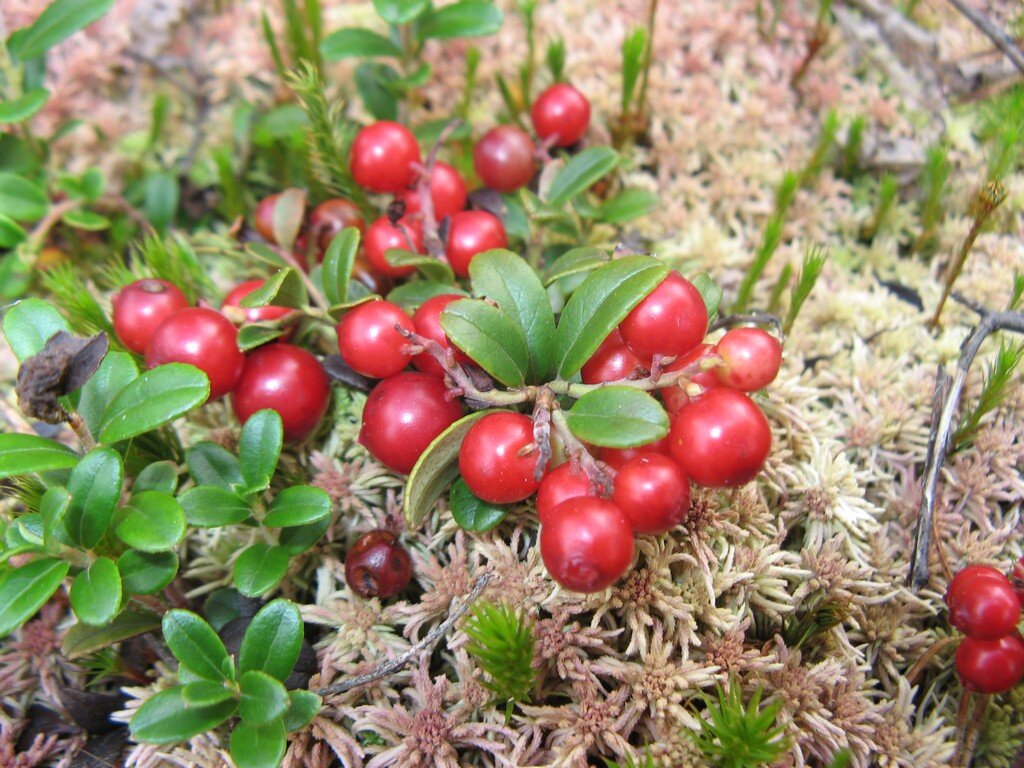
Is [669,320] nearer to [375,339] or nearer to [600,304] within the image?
[600,304]

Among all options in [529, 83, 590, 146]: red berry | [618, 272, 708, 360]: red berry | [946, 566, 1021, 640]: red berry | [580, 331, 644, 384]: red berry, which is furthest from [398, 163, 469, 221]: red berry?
[946, 566, 1021, 640]: red berry

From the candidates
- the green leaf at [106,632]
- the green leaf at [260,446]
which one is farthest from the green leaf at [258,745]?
the green leaf at [260,446]

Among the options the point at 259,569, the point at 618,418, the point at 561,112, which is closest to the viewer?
the point at 618,418

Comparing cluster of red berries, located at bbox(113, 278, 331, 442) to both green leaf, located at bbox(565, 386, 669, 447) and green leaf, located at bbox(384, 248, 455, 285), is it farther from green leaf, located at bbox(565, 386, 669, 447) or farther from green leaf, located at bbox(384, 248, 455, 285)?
green leaf, located at bbox(565, 386, 669, 447)

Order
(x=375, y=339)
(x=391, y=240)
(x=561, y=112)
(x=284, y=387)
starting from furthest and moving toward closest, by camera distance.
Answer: (x=561, y=112), (x=391, y=240), (x=284, y=387), (x=375, y=339)

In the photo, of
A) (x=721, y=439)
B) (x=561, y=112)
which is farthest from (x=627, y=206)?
(x=721, y=439)

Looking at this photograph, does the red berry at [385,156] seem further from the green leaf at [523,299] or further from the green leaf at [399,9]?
the green leaf at [523,299]

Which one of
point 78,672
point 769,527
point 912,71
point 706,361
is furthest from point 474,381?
point 912,71
